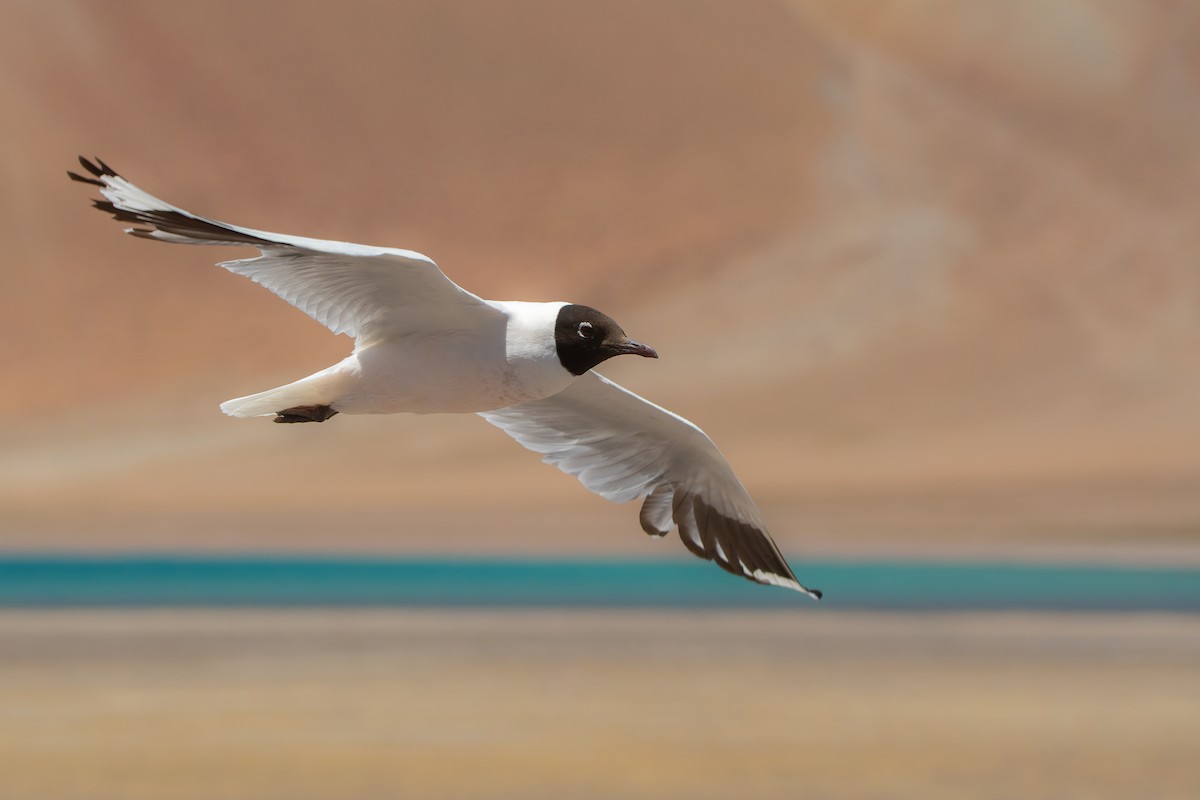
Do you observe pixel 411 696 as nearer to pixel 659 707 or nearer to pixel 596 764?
pixel 659 707

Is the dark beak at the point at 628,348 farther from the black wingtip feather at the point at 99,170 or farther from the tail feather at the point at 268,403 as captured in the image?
the black wingtip feather at the point at 99,170

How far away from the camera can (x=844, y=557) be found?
41594 mm

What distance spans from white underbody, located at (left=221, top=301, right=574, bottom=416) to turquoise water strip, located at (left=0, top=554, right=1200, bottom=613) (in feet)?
66.6

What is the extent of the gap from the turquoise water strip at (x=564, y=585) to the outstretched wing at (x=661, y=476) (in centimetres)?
1856

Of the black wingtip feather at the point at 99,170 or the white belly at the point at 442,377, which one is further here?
the white belly at the point at 442,377

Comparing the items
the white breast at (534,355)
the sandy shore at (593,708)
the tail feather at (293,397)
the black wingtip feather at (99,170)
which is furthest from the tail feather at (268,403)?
the sandy shore at (593,708)

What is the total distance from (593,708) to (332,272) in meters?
11.3

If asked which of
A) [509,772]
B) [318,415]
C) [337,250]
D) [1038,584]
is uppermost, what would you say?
[1038,584]

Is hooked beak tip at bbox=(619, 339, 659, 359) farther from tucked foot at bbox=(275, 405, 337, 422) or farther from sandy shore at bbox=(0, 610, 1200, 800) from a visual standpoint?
sandy shore at bbox=(0, 610, 1200, 800)

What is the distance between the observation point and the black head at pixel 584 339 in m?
7.71

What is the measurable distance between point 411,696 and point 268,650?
181 inches

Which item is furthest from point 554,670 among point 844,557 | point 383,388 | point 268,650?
point 844,557

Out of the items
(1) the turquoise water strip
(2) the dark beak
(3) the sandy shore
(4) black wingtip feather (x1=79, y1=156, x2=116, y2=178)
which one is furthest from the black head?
(1) the turquoise water strip

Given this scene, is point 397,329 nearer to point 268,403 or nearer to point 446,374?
point 446,374
